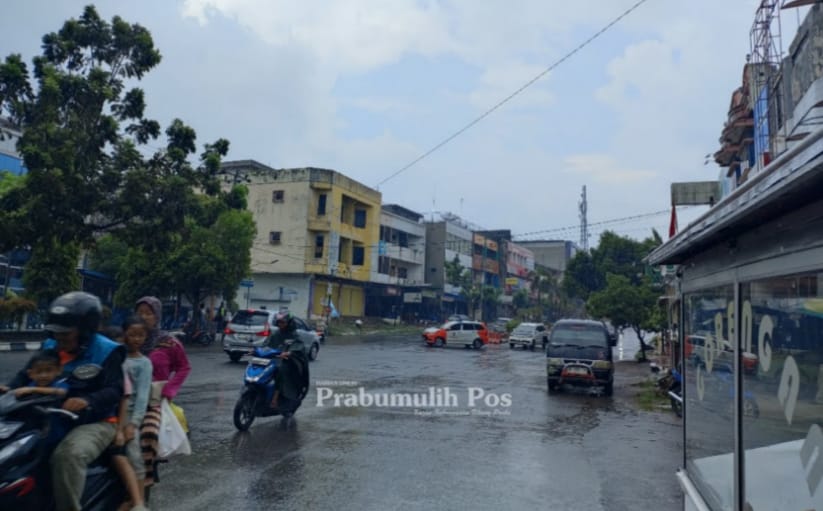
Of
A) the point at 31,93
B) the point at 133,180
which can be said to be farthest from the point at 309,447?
the point at 31,93

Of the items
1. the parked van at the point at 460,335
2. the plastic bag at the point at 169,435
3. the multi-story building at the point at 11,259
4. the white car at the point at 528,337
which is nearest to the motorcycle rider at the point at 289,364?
the plastic bag at the point at 169,435

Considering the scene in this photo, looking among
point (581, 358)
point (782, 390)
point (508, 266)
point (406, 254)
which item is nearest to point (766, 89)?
point (581, 358)

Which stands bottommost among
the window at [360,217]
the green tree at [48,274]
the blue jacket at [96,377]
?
the blue jacket at [96,377]

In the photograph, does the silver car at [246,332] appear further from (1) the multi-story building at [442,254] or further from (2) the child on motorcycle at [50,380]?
(1) the multi-story building at [442,254]

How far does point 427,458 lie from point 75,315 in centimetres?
464

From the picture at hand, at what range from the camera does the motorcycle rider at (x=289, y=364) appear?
27.7ft

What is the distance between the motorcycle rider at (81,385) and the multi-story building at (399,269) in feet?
144

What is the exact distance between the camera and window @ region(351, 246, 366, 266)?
46656 millimetres

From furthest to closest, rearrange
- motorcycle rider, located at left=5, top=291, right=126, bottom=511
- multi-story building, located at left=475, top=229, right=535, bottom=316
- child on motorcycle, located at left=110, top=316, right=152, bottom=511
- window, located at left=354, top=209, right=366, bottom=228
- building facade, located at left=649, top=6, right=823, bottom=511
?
1. multi-story building, located at left=475, top=229, right=535, bottom=316
2. window, located at left=354, top=209, right=366, bottom=228
3. child on motorcycle, located at left=110, top=316, right=152, bottom=511
4. motorcycle rider, located at left=5, top=291, right=126, bottom=511
5. building facade, located at left=649, top=6, right=823, bottom=511

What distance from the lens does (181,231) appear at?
16344 mm

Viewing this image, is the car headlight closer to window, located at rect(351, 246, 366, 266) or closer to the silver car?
the silver car

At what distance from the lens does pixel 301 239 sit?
42.4 metres

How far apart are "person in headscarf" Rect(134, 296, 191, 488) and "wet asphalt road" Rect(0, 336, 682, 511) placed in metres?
0.96

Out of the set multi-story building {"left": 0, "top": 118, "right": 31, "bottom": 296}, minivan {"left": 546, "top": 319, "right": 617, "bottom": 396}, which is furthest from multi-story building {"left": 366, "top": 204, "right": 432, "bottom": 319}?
minivan {"left": 546, "top": 319, "right": 617, "bottom": 396}
